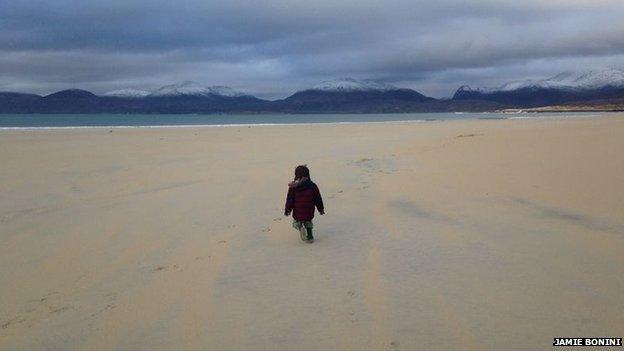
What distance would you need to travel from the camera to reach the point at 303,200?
22.0 feet

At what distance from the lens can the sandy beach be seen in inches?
164

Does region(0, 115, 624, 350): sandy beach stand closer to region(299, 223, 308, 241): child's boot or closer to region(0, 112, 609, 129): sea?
region(299, 223, 308, 241): child's boot

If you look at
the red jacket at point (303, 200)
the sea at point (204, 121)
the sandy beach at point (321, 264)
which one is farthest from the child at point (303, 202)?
the sea at point (204, 121)

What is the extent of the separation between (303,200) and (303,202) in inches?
1.0

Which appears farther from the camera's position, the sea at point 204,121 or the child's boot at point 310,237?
the sea at point 204,121

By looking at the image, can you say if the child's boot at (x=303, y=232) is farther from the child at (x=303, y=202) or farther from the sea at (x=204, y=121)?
the sea at (x=204, y=121)

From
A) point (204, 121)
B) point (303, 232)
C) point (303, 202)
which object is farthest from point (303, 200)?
point (204, 121)

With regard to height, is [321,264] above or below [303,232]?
below

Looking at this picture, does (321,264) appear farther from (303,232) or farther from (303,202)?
(303,202)

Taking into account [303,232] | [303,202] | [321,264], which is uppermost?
[303,202]

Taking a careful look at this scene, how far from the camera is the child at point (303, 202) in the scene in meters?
6.65

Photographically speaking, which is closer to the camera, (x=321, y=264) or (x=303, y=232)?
(x=321, y=264)

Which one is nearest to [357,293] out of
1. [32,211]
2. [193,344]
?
[193,344]

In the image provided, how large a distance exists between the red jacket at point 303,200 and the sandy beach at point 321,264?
15.5 inches
